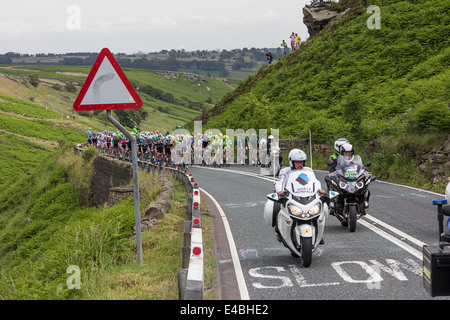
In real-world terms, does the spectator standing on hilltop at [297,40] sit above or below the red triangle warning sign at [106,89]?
above

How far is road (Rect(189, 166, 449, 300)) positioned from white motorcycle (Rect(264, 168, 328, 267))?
12.3 inches

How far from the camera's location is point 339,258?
870 centimetres

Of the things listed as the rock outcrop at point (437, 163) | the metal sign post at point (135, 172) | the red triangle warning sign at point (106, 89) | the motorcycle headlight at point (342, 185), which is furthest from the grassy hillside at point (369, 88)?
the red triangle warning sign at point (106, 89)

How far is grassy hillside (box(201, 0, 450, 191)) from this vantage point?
72.5 feet

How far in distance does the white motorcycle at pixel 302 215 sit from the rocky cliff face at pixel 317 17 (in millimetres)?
52537

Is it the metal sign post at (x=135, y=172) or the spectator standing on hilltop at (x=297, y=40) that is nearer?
the metal sign post at (x=135, y=172)

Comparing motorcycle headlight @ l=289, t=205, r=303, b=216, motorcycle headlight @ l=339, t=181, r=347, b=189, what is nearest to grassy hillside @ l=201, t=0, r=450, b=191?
motorcycle headlight @ l=339, t=181, r=347, b=189

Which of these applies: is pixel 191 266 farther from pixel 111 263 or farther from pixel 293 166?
pixel 293 166

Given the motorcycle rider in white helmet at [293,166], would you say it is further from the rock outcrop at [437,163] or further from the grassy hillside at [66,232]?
the rock outcrop at [437,163]

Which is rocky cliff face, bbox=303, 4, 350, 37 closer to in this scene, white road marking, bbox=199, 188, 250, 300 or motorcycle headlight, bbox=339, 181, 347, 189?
white road marking, bbox=199, 188, 250, 300

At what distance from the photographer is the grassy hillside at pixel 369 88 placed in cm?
2211

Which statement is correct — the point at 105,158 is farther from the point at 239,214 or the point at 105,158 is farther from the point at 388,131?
the point at 239,214

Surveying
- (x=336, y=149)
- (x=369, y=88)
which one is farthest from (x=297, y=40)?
(x=336, y=149)
